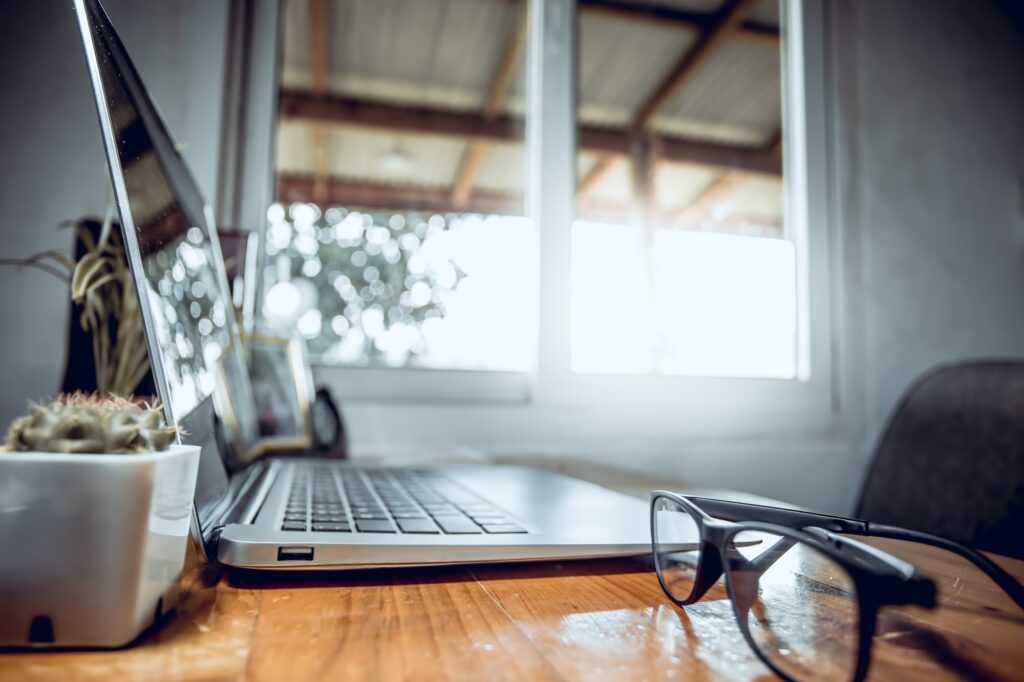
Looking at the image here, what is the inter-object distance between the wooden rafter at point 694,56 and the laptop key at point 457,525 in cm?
153

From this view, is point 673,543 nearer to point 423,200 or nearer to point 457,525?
point 457,525

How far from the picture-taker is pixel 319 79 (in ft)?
4.83

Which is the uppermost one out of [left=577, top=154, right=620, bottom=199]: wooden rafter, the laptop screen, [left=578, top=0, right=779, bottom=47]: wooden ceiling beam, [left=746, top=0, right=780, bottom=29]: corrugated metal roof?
[left=746, top=0, right=780, bottom=29]: corrugated metal roof

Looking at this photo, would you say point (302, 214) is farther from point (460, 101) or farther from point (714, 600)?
point (714, 600)

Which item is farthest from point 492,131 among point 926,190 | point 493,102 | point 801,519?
point 801,519

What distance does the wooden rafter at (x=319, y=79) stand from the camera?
1.35m

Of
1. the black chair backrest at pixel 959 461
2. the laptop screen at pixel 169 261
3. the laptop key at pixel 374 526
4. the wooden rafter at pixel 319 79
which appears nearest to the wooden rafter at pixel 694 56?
the wooden rafter at pixel 319 79

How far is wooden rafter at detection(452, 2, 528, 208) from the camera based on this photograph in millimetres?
1519

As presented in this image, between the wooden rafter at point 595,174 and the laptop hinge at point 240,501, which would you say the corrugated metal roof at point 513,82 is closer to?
the wooden rafter at point 595,174

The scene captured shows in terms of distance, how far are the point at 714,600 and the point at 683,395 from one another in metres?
1.05

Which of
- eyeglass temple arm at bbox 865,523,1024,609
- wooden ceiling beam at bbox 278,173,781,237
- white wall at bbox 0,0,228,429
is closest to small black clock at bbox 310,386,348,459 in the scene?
white wall at bbox 0,0,228,429

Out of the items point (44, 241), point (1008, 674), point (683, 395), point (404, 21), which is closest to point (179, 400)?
point (1008, 674)

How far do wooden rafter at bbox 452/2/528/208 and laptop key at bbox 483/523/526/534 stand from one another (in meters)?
1.17

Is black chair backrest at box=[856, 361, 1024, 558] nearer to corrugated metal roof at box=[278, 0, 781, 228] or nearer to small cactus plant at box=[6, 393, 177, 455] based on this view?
corrugated metal roof at box=[278, 0, 781, 228]
